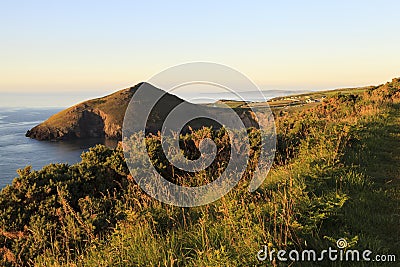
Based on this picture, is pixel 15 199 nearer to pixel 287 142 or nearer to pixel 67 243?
pixel 67 243

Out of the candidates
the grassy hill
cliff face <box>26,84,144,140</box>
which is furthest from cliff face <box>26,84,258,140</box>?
the grassy hill

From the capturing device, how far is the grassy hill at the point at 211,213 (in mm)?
4352

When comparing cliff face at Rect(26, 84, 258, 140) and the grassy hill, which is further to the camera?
cliff face at Rect(26, 84, 258, 140)

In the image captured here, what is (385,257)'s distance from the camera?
417 cm

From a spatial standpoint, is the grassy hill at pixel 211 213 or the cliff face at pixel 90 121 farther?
the cliff face at pixel 90 121

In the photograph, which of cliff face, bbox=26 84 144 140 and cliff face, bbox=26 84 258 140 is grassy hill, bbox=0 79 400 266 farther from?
cliff face, bbox=26 84 144 140

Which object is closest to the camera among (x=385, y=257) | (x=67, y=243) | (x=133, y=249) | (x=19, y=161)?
(x=385, y=257)

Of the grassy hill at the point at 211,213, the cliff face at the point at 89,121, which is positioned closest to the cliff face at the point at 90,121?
the cliff face at the point at 89,121

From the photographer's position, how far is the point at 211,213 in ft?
18.4

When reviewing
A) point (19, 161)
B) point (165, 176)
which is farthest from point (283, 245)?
point (19, 161)

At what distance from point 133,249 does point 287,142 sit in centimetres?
640

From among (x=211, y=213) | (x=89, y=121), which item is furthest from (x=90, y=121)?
(x=211, y=213)

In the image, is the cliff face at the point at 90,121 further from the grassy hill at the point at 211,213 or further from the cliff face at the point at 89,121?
the grassy hill at the point at 211,213

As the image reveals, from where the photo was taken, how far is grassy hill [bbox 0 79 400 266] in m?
4.35
